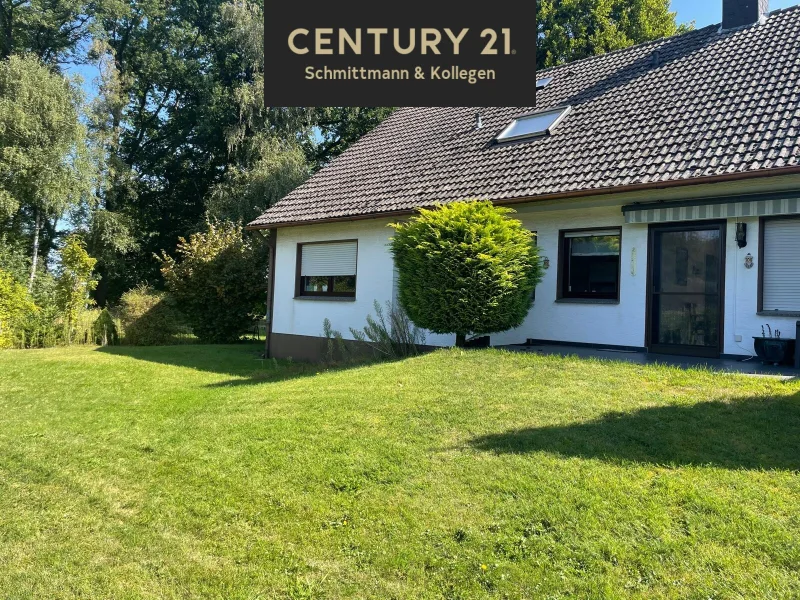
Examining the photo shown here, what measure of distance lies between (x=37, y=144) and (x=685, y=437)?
2388cm

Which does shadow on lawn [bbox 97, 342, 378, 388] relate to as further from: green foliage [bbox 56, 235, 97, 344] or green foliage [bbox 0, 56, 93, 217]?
green foliage [bbox 0, 56, 93, 217]

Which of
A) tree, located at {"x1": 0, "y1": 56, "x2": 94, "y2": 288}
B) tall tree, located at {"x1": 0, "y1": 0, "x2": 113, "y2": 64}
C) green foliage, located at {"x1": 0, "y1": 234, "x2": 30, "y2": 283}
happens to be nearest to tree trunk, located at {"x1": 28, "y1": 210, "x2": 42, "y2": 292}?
tree, located at {"x1": 0, "y1": 56, "x2": 94, "y2": 288}

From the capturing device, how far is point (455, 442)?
5.05 m

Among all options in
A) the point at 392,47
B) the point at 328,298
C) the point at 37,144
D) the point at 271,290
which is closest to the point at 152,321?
the point at 271,290

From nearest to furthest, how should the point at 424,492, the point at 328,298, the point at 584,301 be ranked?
the point at 424,492 < the point at 584,301 < the point at 328,298

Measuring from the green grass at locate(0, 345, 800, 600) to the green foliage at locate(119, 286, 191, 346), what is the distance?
407 inches

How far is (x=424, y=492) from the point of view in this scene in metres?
4.18

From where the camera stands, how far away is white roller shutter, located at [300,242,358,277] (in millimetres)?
13352

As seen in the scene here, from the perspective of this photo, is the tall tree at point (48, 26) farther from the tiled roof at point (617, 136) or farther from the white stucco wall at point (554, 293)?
the white stucco wall at point (554, 293)

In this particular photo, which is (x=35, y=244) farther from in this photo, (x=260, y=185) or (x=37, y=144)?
(x=260, y=185)

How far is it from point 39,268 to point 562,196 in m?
22.0

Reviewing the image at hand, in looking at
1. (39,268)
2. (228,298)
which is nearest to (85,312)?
(228,298)

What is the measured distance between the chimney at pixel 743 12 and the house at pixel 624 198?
0.03 metres

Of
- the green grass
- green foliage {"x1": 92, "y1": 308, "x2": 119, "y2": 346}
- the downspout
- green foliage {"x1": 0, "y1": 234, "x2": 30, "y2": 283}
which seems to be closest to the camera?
the green grass
